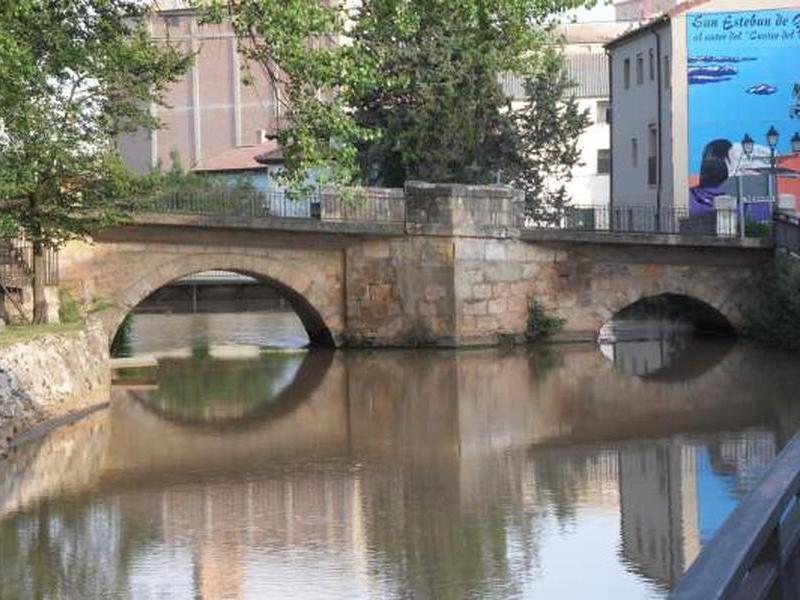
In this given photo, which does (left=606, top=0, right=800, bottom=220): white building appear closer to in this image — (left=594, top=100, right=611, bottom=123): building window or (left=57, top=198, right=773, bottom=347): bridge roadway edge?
(left=57, top=198, right=773, bottom=347): bridge roadway edge

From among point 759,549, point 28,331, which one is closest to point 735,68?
point 28,331

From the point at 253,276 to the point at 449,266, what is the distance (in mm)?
4261

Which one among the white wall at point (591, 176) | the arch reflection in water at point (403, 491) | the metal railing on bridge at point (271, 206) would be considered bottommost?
the arch reflection in water at point (403, 491)

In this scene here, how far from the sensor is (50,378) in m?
20.4

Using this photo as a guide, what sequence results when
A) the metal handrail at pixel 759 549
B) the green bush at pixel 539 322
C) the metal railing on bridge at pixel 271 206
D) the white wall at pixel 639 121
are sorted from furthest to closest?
the white wall at pixel 639 121 → the green bush at pixel 539 322 → the metal railing on bridge at pixel 271 206 → the metal handrail at pixel 759 549

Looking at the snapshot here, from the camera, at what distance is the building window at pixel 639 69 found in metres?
46.9

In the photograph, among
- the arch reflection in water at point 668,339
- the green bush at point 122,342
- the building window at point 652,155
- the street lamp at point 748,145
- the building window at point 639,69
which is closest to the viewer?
the arch reflection in water at point 668,339

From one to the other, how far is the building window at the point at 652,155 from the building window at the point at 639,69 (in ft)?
6.03

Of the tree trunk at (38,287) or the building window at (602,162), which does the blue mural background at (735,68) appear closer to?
the tree trunk at (38,287)

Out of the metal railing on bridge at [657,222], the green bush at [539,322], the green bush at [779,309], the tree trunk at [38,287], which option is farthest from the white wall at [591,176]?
the tree trunk at [38,287]

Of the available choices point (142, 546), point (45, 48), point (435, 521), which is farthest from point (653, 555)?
point (45, 48)

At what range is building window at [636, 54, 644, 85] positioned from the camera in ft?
154

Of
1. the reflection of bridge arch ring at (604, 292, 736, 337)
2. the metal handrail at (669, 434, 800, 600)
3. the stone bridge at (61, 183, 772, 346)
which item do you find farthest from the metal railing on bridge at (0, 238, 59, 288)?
the metal handrail at (669, 434, 800, 600)

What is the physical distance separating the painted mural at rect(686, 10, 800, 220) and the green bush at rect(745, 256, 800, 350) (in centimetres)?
831
